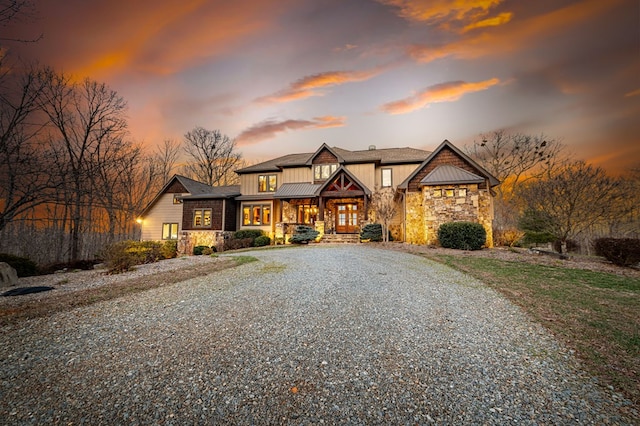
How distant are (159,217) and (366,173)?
20107mm

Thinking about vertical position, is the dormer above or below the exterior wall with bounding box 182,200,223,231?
above

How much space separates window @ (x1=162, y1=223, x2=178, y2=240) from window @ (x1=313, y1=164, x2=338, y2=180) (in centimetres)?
1417

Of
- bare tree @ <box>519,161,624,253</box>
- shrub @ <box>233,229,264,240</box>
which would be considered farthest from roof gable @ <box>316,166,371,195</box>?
bare tree @ <box>519,161,624,253</box>

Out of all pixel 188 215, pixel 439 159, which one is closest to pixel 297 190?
pixel 188 215

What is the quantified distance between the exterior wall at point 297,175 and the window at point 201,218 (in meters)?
7.13

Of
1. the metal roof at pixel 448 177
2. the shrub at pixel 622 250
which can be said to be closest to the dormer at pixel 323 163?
the metal roof at pixel 448 177

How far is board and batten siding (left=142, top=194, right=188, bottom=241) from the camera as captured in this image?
77.2 feet

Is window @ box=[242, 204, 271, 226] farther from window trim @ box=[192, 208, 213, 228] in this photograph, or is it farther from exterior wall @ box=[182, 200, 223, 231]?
window trim @ box=[192, 208, 213, 228]

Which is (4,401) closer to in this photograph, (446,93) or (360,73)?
(360,73)

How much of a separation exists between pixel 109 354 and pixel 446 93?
20200mm

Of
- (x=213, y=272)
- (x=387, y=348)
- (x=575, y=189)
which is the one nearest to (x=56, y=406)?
(x=387, y=348)

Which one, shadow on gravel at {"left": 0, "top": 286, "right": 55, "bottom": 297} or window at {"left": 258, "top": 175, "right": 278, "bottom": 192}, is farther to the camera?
window at {"left": 258, "top": 175, "right": 278, "bottom": 192}

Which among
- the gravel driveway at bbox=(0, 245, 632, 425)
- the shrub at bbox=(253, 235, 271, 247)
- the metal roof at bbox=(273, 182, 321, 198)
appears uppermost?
the metal roof at bbox=(273, 182, 321, 198)

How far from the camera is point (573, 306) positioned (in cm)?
500
